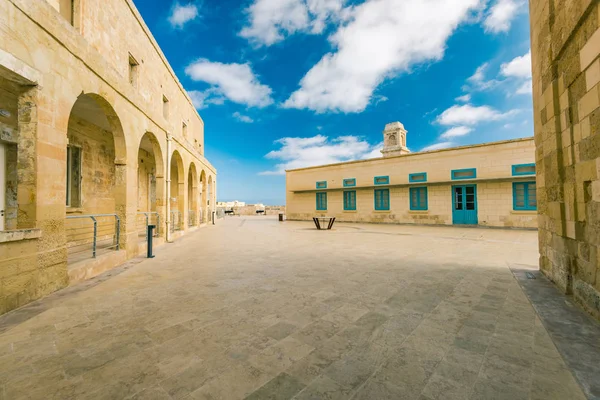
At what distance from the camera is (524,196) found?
1216cm

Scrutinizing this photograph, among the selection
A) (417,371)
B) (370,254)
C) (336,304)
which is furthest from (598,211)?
(370,254)

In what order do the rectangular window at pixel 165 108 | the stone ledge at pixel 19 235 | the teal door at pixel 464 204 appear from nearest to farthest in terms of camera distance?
the stone ledge at pixel 19 235 < the rectangular window at pixel 165 108 < the teal door at pixel 464 204

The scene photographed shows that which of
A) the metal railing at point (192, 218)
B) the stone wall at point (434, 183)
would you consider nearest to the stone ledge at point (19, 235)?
the metal railing at point (192, 218)

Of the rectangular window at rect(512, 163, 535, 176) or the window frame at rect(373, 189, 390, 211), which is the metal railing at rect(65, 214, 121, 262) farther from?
the rectangular window at rect(512, 163, 535, 176)

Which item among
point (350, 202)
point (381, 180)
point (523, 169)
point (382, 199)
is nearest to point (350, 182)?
point (350, 202)

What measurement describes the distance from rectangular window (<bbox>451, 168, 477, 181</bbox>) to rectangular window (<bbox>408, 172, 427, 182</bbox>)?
1451 millimetres

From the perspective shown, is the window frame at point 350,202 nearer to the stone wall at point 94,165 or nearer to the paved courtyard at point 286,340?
the paved courtyard at point 286,340

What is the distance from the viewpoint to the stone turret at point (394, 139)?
24961 mm

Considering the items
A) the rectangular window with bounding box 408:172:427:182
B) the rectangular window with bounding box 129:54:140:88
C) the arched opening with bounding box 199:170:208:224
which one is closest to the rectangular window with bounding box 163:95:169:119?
the rectangular window with bounding box 129:54:140:88

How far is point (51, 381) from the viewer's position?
189 centimetres

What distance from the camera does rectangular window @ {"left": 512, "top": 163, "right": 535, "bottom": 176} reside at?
1180 centimetres

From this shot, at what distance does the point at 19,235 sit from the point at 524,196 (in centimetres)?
1696

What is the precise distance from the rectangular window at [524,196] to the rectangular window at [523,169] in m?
0.53

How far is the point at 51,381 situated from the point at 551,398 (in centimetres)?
352
